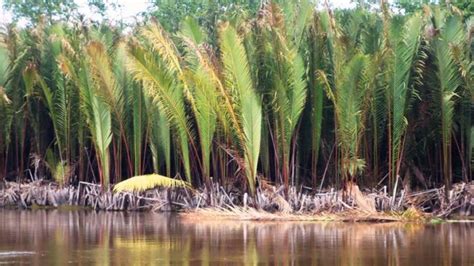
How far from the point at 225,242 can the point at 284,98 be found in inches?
260

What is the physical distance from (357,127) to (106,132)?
709 cm

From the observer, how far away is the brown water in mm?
13797

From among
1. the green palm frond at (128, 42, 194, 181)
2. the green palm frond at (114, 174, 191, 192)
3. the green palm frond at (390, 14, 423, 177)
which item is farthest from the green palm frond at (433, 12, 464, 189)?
the green palm frond at (114, 174, 191, 192)

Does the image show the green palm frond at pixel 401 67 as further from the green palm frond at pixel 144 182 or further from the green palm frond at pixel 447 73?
the green palm frond at pixel 144 182

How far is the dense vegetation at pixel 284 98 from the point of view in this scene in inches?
866

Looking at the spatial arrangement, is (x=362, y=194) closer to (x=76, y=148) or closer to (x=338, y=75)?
(x=338, y=75)

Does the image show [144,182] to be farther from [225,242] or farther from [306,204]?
[225,242]

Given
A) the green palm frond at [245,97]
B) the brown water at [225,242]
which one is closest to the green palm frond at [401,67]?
the brown water at [225,242]

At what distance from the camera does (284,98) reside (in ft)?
73.1

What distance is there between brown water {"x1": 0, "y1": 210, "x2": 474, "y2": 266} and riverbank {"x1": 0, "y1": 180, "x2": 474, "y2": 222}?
0.75 metres

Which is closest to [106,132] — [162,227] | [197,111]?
[197,111]

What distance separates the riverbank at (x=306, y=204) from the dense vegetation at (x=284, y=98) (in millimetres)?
509

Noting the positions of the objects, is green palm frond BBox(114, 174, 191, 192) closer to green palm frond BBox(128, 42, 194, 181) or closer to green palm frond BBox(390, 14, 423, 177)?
green palm frond BBox(128, 42, 194, 181)

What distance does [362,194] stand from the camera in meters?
21.6
